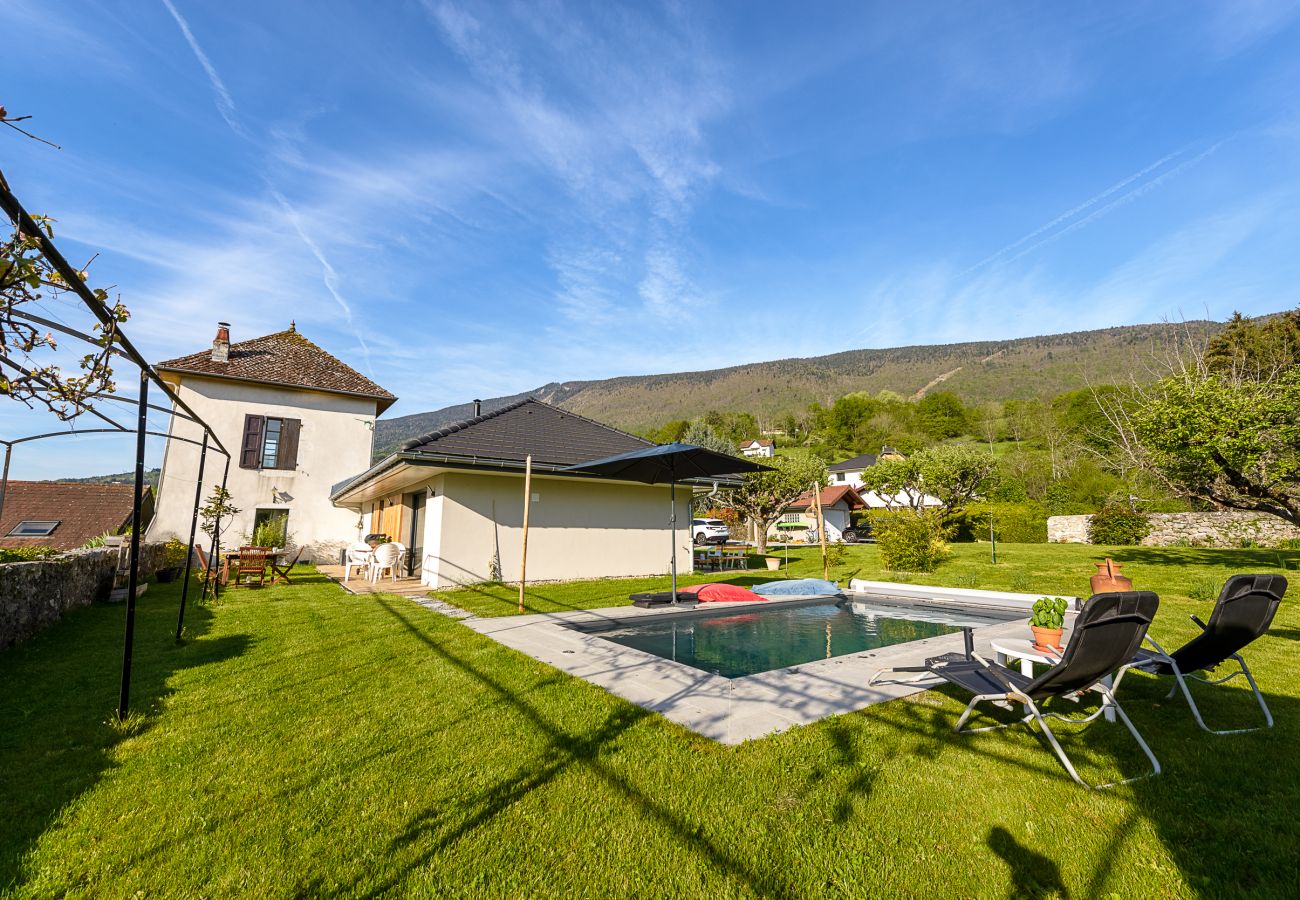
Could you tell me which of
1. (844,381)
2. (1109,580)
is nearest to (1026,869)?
(1109,580)

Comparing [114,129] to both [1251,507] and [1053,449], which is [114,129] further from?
[1053,449]

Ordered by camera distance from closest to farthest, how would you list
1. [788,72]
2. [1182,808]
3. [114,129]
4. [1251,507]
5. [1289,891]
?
[1289,891]
[1182,808]
[114,129]
[1251,507]
[788,72]

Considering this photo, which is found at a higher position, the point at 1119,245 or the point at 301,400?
the point at 1119,245

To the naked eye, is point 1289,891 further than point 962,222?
No

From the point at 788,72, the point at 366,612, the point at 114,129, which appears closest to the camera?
the point at 114,129

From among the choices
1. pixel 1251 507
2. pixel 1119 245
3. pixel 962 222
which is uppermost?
pixel 962 222

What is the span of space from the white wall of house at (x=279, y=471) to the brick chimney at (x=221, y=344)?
0.90m

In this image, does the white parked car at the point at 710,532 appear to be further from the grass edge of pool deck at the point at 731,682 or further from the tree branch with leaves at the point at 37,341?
the tree branch with leaves at the point at 37,341

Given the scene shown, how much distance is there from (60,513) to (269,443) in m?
12.2

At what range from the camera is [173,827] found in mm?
2541

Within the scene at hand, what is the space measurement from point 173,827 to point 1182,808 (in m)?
4.83

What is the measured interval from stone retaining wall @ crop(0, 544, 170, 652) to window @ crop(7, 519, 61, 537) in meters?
17.5

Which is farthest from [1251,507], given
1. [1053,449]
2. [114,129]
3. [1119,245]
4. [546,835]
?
[1053,449]

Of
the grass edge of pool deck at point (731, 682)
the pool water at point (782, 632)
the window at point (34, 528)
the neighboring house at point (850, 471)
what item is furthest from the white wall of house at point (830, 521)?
the window at point (34, 528)
